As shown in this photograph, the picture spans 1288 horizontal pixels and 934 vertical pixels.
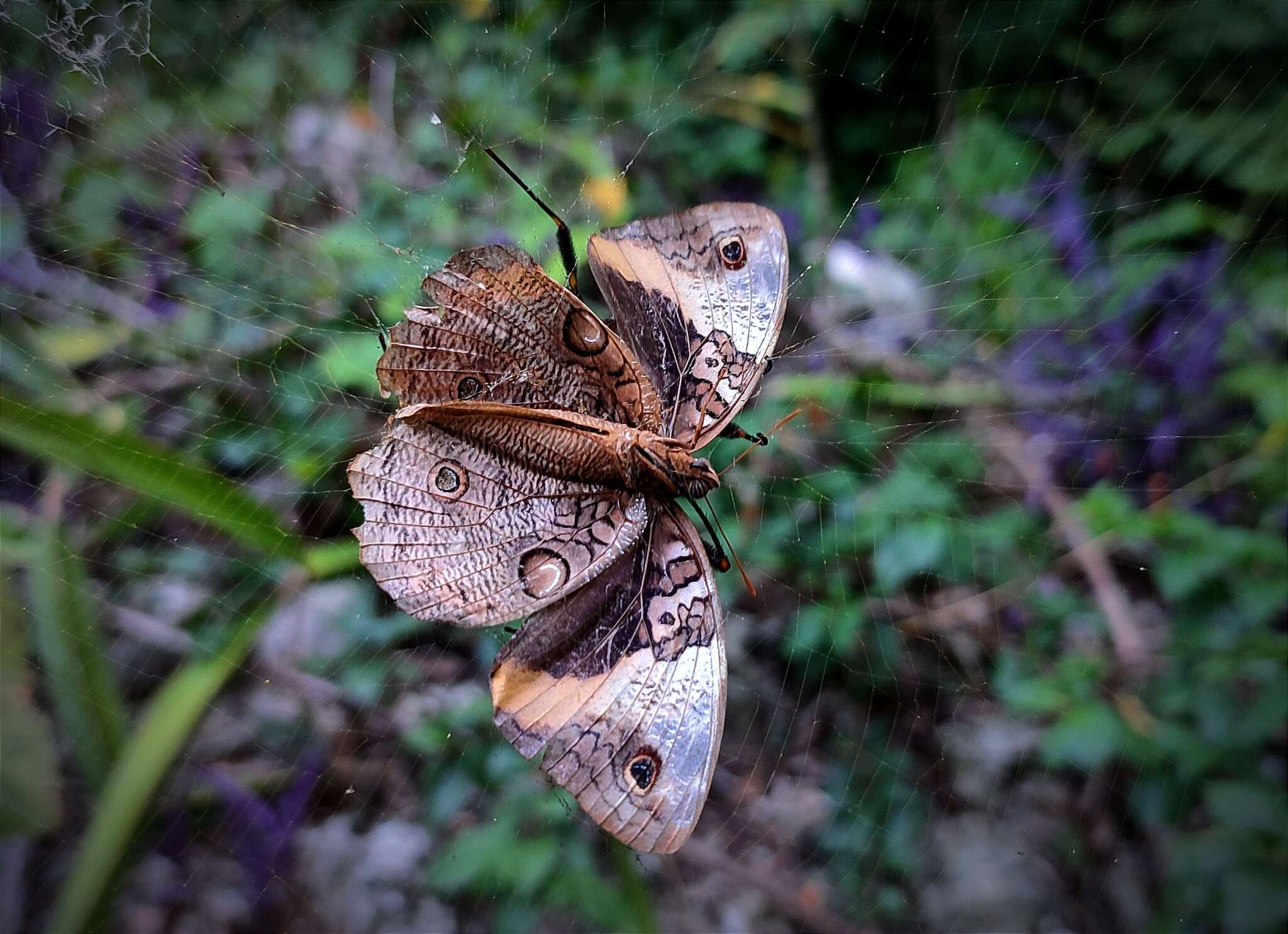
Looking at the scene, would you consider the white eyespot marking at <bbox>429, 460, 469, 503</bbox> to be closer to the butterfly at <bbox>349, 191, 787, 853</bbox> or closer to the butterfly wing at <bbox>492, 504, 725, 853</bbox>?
the butterfly at <bbox>349, 191, 787, 853</bbox>

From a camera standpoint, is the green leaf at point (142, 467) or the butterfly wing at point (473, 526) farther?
the green leaf at point (142, 467)

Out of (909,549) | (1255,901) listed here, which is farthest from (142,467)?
(1255,901)

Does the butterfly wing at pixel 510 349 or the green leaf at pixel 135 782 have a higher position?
the butterfly wing at pixel 510 349

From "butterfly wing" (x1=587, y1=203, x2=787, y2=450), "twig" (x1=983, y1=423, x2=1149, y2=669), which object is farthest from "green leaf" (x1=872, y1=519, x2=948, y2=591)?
"butterfly wing" (x1=587, y1=203, x2=787, y2=450)

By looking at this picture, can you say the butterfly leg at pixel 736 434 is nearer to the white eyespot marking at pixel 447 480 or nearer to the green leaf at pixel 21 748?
the white eyespot marking at pixel 447 480

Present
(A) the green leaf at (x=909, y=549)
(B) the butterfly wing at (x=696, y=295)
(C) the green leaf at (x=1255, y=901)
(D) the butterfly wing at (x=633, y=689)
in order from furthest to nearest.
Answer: (A) the green leaf at (x=909, y=549) → (C) the green leaf at (x=1255, y=901) → (B) the butterfly wing at (x=696, y=295) → (D) the butterfly wing at (x=633, y=689)

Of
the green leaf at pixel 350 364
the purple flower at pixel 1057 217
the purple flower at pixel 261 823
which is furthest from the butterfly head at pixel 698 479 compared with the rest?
the purple flower at pixel 261 823

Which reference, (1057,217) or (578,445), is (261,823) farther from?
(1057,217)
